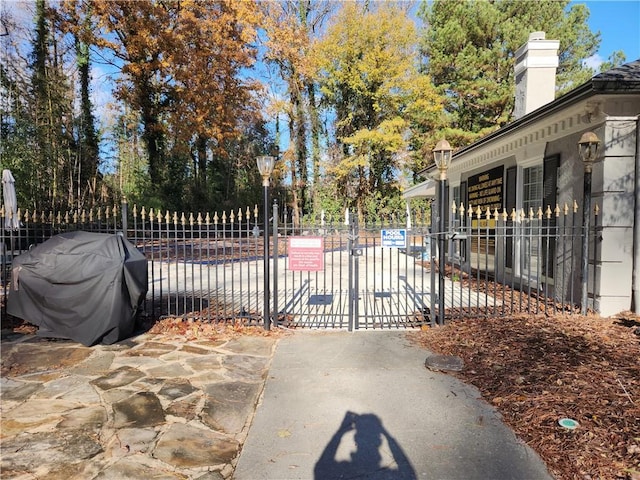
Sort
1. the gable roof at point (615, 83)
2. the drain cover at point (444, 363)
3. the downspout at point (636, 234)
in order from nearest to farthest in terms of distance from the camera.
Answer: the drain cover at point (444, 363), the gable roof at point (615, 83), the downspout at point (636, 234)

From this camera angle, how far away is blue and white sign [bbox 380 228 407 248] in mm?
5895

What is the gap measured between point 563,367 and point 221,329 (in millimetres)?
4573

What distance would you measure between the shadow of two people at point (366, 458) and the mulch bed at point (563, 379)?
1.03 meters

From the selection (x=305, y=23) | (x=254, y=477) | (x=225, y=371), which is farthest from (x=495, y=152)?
(x=305, y=23)

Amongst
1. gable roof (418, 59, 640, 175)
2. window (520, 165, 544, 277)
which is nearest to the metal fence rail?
window (520, 165, 544, 277)

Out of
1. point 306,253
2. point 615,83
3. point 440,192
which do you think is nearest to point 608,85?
point 615,83

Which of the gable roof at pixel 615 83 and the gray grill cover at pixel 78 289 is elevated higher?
the gable roof at pixel 615 83

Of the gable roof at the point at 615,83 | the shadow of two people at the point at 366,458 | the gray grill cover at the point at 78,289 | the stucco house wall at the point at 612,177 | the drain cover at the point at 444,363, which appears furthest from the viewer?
the stucco house wall at the point at 612,177

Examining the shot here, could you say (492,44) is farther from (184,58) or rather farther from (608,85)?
(608,85)

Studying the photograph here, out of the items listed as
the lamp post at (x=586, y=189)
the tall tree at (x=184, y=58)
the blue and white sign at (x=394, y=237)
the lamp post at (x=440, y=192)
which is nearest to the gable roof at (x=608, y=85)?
the lamp post at (x=586, y=189)

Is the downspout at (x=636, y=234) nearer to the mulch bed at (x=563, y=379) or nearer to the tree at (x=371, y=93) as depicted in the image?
the mulch bed at (x=563, y=379)

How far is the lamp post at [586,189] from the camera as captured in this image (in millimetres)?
5777

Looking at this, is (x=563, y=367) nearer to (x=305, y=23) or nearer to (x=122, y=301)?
(x=122, y=301)

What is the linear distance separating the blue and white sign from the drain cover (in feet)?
5.91
